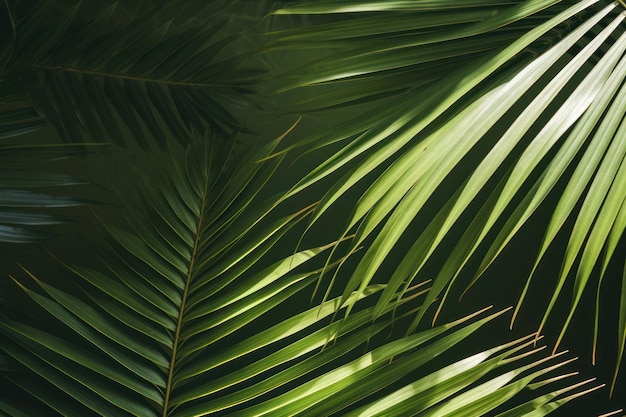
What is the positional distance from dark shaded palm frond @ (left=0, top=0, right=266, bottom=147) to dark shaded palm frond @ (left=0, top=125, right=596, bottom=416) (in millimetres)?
188

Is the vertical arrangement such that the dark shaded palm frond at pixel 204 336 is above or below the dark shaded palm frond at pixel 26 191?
below

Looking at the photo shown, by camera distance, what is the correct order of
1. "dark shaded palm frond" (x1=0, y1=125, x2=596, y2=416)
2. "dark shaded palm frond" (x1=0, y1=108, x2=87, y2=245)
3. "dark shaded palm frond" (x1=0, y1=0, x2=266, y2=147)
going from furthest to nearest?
"dark shaded palm frond" (x1=0, y1=0, x2=266, y2=147)
"dark shaded palm frond" (x1=0, y1=108, x2=87, y2=245)
"dark shaded palm frond" (x1=0, y1=125, x2=596, y2=416)

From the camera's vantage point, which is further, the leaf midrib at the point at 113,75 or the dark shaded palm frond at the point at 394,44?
the leaf midrib at the point at 113,75

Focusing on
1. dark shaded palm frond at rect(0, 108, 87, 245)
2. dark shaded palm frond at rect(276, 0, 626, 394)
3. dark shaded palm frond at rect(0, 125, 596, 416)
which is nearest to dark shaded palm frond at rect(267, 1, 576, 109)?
dark shaded palm frond at rect(276, 0, 626, 394)

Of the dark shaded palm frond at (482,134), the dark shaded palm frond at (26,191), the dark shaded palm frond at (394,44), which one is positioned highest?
the dark shaded palm frond at (26,191)

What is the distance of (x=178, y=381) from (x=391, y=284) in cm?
32

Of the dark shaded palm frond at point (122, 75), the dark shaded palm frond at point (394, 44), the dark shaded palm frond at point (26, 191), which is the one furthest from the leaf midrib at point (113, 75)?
the dark shaded palm frond at point (394, 44)

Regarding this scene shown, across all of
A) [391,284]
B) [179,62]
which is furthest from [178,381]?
[179,62]

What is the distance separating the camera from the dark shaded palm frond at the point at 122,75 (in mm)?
971

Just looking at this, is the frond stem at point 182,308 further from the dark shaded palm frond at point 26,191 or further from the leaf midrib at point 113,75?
the leaf midrib at point 113,75

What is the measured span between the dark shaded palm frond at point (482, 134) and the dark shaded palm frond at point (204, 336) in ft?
0.33

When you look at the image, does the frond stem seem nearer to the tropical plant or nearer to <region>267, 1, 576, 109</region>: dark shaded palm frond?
the tropical plant

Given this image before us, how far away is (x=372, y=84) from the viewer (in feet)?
2.07

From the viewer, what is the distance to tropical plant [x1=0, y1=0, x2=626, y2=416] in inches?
20.6
